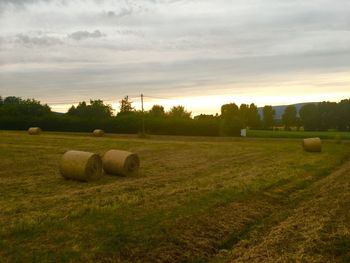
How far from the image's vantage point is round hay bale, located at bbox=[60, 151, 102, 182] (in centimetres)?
1623

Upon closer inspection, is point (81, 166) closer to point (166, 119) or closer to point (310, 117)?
point (166, 119)

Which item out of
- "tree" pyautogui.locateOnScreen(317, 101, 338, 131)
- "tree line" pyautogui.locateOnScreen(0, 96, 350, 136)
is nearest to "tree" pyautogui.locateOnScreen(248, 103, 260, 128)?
"tree line" pyautogui.locateOnScreen(0, 96, 350, 136)

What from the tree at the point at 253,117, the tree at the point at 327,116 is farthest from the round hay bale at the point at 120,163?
the tree at the point at 253,117

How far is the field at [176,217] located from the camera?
862cm

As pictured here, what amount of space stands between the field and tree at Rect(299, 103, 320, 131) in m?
104

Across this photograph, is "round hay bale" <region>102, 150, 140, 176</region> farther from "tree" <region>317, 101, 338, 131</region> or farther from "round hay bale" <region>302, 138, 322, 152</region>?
"tree" <region>317, 101, 338, 131</region>

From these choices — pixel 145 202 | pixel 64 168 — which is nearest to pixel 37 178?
pixel 64 168

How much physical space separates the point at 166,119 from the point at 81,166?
46535 mm

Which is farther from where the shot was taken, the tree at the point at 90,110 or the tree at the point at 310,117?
the tree at the point at 310,117

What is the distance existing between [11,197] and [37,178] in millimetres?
4033

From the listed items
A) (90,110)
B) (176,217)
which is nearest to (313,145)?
(176,217)

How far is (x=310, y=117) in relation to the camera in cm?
12025

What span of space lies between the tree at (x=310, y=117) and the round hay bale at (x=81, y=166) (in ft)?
360

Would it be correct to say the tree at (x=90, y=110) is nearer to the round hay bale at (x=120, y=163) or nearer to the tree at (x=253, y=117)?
the tree at (x=253, y=117)
